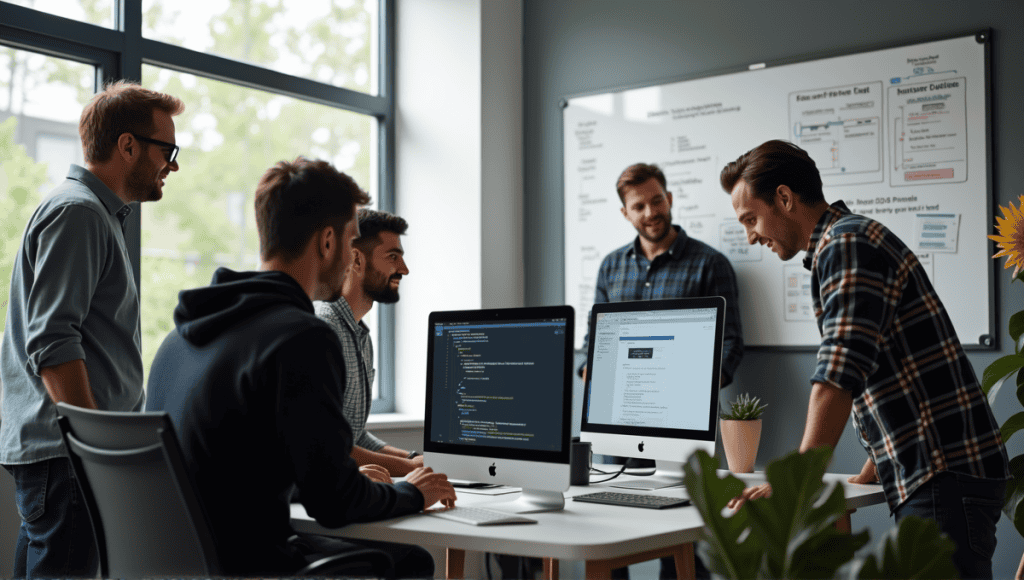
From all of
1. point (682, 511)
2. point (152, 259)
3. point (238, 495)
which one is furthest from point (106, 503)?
point (152, 259)

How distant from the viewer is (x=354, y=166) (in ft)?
14.5

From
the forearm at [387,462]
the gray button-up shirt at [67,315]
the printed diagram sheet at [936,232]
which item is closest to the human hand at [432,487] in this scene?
the forearm at [387,462]

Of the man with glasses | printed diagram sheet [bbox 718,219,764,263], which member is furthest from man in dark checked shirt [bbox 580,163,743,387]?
the man with glasses

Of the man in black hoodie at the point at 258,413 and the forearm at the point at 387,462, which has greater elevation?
the man in black hoodie at the point at 258,413

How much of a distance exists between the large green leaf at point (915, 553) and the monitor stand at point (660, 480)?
1.42 meters

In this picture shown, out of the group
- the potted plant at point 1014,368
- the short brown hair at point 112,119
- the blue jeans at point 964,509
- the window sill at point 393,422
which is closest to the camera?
the blue jeans at point 964,509

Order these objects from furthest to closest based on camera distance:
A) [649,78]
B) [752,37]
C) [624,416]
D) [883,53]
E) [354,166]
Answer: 1. [354,166]
2. [649,78]
3. [752,37]
4. [883,53]
5. [624,416]

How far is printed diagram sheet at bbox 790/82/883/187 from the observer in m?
3.46

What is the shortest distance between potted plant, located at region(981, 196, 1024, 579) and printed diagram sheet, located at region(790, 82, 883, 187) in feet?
3.13

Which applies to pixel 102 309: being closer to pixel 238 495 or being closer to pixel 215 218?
pixel 238 495

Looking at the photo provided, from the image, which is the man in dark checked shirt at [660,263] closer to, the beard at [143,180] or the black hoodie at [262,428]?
the beard at [143,180]

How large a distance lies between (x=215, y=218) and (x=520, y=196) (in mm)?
1472

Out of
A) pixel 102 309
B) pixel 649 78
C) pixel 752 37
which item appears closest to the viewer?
pixel 102 309

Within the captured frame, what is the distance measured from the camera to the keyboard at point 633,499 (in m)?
1.89
